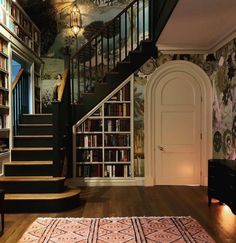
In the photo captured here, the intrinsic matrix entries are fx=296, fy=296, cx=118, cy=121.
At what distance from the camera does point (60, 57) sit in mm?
7434

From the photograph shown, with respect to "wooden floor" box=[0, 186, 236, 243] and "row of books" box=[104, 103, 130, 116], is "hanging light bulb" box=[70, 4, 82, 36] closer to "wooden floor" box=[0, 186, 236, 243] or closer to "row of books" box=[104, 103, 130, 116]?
"row of books" box=[104, 103, 130, 116]

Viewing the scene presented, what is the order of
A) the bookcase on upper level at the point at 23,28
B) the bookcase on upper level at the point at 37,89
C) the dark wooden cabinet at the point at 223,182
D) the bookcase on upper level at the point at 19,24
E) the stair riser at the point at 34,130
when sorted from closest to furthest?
the dark wooden cabinet at the point at 223,182 → the bookcase on upper level at the point at 19,24 → the bookcase on upper level at the point at 23,28 → the stair riser at the point at 34,130 → the bookcase on upper level at the point at 37,89

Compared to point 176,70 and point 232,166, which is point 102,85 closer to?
point 176,70

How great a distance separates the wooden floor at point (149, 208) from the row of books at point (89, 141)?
2.96 ft

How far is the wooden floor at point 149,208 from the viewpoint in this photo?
12.3ft

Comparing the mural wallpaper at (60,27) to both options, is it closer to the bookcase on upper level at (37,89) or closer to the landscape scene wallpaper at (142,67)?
the landscape scene wallpaper at (142,67)

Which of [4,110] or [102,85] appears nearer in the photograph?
[4,110]

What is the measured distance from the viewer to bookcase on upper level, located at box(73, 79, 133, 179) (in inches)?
243

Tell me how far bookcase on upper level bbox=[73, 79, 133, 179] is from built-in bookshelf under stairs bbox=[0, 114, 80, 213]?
779mm

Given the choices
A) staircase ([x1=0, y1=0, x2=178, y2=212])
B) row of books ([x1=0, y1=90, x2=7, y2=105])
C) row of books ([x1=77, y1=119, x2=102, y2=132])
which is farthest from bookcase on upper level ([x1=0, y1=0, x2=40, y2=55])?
row of books ([x1=77, y1=119, x2=102, y2=132])

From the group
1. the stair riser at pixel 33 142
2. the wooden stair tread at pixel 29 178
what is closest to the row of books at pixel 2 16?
the stair riser at pixel 33 142

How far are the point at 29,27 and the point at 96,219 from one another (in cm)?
486

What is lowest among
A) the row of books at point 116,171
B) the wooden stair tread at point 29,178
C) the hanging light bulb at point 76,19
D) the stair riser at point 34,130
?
A: the row of books at point 116,171

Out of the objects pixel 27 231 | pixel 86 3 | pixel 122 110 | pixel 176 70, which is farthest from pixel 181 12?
pixel 86 3
